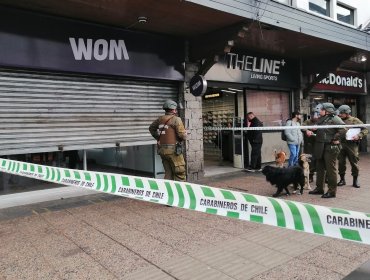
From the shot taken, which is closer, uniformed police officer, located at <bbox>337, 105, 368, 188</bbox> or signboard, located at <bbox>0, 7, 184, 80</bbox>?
signboard, located at <bbox>0, 7, 184, 80</bbox>

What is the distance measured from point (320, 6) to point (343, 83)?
370 centimetres

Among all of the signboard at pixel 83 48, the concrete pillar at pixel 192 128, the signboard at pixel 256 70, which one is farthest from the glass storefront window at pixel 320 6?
the signboard at pixel 83 48

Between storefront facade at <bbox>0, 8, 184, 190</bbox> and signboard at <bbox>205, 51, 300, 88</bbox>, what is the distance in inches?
58.8

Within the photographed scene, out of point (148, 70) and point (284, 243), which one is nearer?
point (284, 243)

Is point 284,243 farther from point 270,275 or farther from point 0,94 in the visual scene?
point 0,94

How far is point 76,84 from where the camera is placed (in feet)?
23.0

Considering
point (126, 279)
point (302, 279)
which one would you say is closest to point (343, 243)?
point (302, 279)

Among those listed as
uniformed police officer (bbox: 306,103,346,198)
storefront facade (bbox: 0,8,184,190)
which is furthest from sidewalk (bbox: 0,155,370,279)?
storefront facade (bbox: 0,8,184,190)

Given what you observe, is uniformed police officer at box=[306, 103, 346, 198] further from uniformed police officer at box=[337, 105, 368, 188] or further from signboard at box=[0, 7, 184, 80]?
signboard at box=[0, 7, 184, 80]

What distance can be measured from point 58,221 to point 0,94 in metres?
2.53

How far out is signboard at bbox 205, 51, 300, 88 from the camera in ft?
31.1

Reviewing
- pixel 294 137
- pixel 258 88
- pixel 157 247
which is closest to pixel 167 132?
pixel 157 247

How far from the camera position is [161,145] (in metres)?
6.21

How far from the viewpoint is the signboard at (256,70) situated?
948cm
